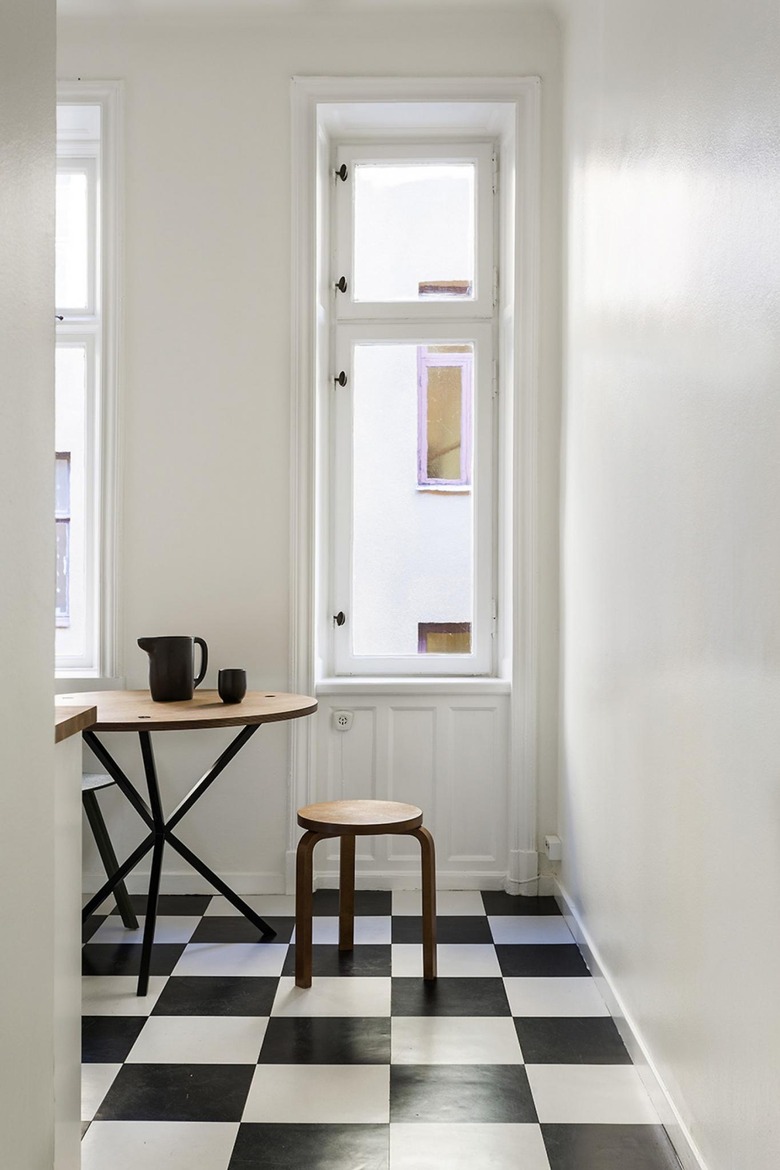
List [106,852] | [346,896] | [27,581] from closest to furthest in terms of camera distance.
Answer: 1. [27,581]
2. [346,896]
3. [106,852]

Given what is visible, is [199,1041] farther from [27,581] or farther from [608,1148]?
[27,581]

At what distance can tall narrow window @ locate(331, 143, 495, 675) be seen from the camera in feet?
13.9

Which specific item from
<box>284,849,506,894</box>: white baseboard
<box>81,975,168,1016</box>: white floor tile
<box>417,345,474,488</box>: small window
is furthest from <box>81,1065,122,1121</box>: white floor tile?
<box>417,345,474,488</box>: small window

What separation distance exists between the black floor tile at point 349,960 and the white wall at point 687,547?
66 cm

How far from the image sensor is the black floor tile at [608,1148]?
2.16 meters

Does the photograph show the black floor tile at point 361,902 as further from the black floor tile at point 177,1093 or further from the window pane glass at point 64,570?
the window pane glass at point 64,570

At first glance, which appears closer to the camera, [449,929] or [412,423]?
[449,929]

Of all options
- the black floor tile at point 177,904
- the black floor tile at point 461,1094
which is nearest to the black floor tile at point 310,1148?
the black floor tile at point 461,1094

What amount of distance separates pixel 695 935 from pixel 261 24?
351 cm

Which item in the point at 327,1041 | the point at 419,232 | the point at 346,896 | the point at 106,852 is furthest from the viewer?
the point at 419,232

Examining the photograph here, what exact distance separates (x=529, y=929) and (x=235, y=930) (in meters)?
1.00

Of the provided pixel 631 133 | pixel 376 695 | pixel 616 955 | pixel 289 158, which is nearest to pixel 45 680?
pixel 616 955

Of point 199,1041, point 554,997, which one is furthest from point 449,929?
point 199,1041

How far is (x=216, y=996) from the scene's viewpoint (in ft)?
9.89
